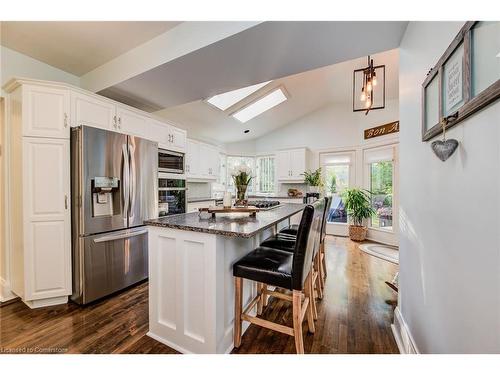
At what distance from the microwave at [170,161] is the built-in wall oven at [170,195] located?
0.10m

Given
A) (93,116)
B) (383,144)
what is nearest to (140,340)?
(93,116)

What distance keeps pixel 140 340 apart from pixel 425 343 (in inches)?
73.1

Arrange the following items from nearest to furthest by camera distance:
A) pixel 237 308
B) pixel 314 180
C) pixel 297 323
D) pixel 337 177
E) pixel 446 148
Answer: pixel 446 148 < pixel 297 323 < pixel 237 308 < pixel 314 180 < pixel 337 177

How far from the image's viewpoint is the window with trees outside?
173 inches

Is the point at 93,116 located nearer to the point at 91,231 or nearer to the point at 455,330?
the point at 91,231

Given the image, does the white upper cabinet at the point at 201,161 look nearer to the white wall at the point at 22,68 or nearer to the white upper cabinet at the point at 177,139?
the white upper cabinet at the point at 177,139

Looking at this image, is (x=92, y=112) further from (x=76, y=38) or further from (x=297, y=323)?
(x=297, y=323)

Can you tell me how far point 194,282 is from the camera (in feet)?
4.63

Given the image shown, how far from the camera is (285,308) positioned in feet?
6.75

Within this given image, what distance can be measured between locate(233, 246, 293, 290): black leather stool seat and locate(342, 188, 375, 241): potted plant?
3.70m

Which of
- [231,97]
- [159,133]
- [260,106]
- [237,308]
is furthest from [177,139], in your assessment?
[237,308]

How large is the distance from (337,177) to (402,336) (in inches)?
166

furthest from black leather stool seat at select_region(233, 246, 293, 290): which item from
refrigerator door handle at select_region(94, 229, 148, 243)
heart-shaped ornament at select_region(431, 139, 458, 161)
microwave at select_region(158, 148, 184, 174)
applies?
microwave at select_region(158, 148, 184, 174)

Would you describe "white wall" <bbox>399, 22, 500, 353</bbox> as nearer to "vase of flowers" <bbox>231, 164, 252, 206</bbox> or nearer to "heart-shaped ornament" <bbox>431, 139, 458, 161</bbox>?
"heart-shaped ornament" <bbox>431, 139, 458, 161</bbox>
